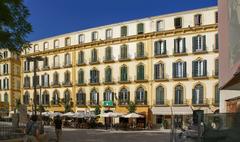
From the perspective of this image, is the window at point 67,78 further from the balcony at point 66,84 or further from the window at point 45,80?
the window at point 45,80

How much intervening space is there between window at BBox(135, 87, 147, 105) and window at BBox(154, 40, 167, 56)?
571 centimetres

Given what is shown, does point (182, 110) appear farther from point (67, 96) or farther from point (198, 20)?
point (67, 96)

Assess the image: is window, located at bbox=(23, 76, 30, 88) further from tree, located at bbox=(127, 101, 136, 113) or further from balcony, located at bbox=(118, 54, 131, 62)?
tree, located at bbox=(127, 101, 136, 113)

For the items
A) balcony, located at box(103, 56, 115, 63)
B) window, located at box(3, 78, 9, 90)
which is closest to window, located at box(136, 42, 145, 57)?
balcony, located at box(103, 56, 115, 63)

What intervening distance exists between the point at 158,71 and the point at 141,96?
4.57m

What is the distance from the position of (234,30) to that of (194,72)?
39.7 metres

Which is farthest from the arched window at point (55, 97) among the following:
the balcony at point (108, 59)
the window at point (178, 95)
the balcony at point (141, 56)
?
the window at point (178, 95)

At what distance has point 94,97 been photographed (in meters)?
68.1

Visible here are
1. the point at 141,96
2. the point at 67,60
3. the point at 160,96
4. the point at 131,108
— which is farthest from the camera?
the point at 67,60

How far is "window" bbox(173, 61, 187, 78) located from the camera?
5853cm

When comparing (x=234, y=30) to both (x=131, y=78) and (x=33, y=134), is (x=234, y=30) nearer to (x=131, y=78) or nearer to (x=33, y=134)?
(x=33, y=134)

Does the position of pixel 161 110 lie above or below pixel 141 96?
below

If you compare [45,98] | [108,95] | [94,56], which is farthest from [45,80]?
[108,95]

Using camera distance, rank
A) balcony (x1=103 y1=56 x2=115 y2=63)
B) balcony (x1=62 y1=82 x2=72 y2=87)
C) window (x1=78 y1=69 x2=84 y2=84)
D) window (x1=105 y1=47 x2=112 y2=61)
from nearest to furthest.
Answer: balcony (x1=103 y1=56 x2=115 y2=63) → window (x1=105 y1=47 x2=112 y2=61) → window (x1=78 y1=69 x2=84 y2=84) → balcony (x1=62 y1=82 x2=72 y2=87)
